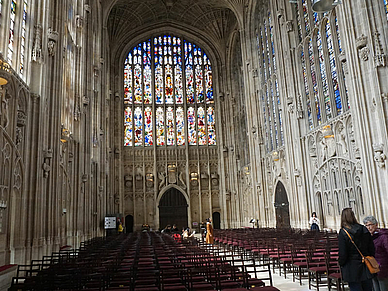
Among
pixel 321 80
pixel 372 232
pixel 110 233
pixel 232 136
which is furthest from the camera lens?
pixel 232 136

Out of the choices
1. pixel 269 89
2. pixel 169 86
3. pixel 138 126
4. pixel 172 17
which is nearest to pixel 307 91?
pixel 269 89

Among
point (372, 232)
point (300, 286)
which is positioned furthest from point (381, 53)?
point (372, 232)

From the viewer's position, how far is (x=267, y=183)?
27.5 m

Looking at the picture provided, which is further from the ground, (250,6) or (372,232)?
(250,6)

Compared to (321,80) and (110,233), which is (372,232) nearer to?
(321,80)

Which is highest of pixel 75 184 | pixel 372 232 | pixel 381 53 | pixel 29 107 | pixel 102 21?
pixel 102 21

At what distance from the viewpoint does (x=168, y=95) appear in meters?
37.5

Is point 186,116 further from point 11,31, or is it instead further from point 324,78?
point 11,31

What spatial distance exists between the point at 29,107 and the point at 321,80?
1574cm

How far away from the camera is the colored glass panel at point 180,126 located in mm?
36625

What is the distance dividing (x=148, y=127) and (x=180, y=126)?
3440 millimetres

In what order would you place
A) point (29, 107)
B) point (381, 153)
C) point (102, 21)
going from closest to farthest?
point (29, 107), point (381, 153), point (102, 21)

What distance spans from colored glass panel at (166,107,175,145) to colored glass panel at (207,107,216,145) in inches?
156

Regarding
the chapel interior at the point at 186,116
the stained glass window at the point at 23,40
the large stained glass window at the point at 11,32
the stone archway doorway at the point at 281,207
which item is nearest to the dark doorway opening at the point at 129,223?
the chapel interior at the point at 186,116
